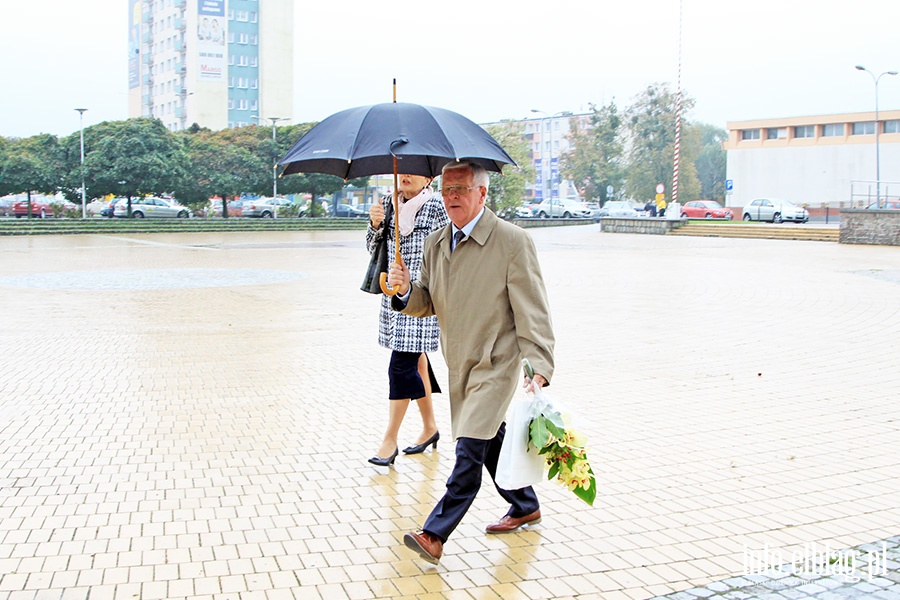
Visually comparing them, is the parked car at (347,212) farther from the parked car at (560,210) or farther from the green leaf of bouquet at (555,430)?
the green leaf of bouquet at (555,430)

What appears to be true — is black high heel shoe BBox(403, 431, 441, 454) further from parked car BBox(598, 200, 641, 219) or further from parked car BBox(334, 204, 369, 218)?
parked car BBox(334, 204, 369, 218)

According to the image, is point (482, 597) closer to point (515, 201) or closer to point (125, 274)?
→ point (125, 274)

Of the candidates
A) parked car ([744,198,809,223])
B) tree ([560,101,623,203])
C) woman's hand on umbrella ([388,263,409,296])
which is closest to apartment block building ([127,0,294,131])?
tree ([560,101,623,203])

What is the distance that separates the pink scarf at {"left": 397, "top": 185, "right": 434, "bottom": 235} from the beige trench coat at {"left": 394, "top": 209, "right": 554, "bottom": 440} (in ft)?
3.90

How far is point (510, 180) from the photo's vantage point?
50781 millimetres

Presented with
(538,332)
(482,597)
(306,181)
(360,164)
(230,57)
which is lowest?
(482,597)

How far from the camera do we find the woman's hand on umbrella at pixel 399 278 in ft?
13.2

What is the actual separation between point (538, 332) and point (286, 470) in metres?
2.13

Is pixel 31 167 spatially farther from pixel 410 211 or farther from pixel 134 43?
pixel 134 43

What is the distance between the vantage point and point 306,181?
49.8 meters

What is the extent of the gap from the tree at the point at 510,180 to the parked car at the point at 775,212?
12.2m

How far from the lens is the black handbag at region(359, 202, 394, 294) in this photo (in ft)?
16.4

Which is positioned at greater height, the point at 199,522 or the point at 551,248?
the point at 551,248

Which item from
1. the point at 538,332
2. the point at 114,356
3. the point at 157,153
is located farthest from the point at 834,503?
the point at 157,153
